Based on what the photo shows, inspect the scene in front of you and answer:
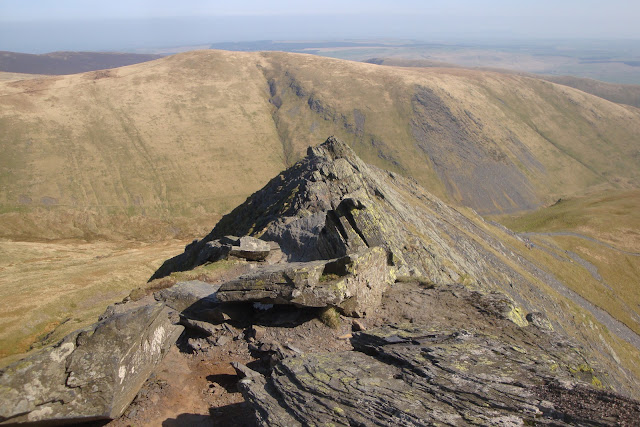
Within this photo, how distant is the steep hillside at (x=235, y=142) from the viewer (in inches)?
4552

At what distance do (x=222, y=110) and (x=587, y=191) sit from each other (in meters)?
155

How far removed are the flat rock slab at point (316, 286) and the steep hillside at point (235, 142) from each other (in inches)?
3901

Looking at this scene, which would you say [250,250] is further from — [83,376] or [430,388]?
[430,388]

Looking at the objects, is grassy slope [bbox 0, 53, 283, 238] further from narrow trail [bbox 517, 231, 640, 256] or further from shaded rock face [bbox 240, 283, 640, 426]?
shaded rock face [bbox 240, 283, 640, 426]

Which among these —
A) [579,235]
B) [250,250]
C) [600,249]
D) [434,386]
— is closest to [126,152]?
[250,250]

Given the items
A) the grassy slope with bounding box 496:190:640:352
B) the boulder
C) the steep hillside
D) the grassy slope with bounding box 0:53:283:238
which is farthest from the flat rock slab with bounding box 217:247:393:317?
the steep hillside

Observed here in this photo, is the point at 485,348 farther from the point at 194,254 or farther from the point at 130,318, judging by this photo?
the point at 194,254

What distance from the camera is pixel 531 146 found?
168625mm

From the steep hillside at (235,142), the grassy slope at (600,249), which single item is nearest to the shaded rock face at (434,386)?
the grassy slope at (600,249)

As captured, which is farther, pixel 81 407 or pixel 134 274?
pixel 134 274

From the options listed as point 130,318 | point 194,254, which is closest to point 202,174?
point 194,254

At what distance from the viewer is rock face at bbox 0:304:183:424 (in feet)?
38.9

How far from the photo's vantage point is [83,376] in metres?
12.9

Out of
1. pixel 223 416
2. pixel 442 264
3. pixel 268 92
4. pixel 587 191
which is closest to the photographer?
pixel 223 416
